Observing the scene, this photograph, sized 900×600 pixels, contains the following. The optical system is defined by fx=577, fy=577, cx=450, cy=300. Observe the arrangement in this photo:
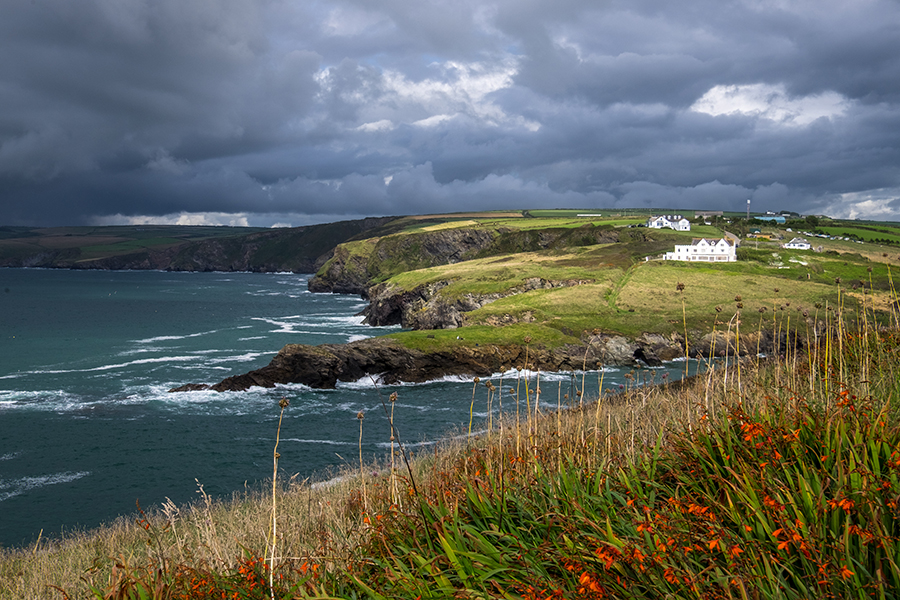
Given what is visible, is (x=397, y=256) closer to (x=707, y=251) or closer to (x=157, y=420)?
(x=707, y=251)

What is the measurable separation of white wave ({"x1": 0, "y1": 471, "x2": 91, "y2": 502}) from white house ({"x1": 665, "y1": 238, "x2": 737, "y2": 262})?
97.2 m

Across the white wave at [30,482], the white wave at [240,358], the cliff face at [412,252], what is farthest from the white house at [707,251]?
the white wave at [30,482]

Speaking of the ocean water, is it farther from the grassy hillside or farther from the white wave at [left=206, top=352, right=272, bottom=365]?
the grassy hillside

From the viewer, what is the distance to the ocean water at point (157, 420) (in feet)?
99.3

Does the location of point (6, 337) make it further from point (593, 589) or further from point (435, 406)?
point (593, 589)

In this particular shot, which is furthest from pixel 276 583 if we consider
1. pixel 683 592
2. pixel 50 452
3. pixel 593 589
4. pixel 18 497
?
pixel 50 452

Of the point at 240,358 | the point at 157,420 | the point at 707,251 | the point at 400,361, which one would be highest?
the point at 707,251

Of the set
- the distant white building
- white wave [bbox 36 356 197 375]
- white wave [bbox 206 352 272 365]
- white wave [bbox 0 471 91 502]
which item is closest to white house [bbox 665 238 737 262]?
the distant white building

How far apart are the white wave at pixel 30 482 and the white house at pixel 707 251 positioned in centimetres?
9721

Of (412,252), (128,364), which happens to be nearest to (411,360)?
(128,364)

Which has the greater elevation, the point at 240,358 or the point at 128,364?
the point at 128,364

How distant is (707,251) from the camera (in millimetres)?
105875

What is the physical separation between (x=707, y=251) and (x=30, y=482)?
104 metres

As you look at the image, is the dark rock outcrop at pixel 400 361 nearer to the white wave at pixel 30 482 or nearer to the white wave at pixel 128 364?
the white wave at pixel 128 364
